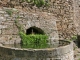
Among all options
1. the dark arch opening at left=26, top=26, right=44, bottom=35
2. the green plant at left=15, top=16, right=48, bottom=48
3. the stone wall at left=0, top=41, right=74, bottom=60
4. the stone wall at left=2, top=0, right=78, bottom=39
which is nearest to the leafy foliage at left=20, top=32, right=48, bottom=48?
the green plant at left=15, top=16, right=48, bottom=48

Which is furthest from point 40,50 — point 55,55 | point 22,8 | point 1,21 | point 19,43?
point 22,8

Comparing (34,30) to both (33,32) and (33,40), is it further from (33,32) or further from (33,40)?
(33,40)

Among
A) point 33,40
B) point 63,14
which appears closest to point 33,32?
point 33,40

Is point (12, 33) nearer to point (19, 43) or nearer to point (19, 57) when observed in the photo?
point (19, 43)

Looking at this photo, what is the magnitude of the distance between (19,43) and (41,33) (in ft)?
4.35

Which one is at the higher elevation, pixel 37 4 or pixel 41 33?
pixel 37 4

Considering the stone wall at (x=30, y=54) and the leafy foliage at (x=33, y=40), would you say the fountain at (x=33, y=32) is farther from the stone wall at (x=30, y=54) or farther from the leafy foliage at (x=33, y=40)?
the leafy foliage at (x=33, y=40)

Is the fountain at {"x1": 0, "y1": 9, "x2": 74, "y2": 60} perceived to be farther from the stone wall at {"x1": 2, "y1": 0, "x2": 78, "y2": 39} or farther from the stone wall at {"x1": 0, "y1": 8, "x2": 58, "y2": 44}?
the stone wall at {"x1": 2, "y1": 0, "x2": 78, "y2": 39}

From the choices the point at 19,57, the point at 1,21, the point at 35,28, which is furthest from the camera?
the point at 35,28

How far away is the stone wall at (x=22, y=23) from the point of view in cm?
925

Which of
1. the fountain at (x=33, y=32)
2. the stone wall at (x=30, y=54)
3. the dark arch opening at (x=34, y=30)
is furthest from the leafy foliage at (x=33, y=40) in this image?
the stone wall at (x=30, y=54)

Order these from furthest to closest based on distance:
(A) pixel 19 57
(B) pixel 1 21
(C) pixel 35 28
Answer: (C) pixel 35 28 < (B) pixel 1 21 < (A) pixel 19 57

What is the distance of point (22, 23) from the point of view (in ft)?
31.6

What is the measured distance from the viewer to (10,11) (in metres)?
9.45
